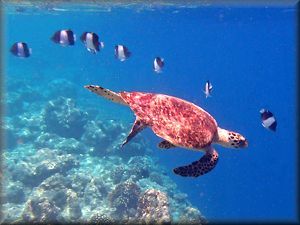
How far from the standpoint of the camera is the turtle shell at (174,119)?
528 centimetres

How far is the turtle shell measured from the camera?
5.28m

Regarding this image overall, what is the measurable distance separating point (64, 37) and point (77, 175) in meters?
5.97

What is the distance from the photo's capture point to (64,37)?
951cm

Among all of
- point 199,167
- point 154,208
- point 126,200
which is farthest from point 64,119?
point 199,167

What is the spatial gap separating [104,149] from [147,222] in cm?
997

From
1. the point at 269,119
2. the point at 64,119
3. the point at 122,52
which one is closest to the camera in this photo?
the point at 269,119

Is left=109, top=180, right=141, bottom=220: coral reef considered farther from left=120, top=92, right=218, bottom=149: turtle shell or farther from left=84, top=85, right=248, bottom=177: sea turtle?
left=120, top=92, right=218, bottom=149: turtle shell

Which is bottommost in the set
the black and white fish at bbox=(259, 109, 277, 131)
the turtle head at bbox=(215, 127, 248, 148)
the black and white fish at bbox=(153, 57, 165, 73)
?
the turtle head at bbox=(215, 127, 248, 148)

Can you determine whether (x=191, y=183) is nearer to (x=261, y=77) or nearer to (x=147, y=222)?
(x=147, y=222)

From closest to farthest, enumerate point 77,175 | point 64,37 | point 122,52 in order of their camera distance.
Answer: point 64,37 < point 122,52 < point 77,175

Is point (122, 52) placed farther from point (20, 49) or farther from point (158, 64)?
point (20, 49)

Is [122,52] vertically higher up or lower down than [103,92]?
higher up

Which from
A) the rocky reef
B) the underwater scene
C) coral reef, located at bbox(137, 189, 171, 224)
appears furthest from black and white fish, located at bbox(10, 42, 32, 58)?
coral reef, located at bbox(137, 189, 171, 224)

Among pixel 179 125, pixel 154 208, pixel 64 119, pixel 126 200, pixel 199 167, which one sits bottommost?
pixel 126 200
